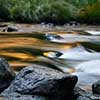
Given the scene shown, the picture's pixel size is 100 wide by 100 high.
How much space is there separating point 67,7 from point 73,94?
67.3 feet

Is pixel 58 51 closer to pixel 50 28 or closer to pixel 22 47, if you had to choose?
pixel 22 47

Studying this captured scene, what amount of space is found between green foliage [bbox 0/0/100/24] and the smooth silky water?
6.23 meters

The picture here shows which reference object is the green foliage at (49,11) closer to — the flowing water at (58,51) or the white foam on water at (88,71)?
the flowing water at (58,51)

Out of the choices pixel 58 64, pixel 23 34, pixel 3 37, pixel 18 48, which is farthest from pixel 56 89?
pixel 23 34

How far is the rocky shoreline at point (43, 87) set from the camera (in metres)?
7.32

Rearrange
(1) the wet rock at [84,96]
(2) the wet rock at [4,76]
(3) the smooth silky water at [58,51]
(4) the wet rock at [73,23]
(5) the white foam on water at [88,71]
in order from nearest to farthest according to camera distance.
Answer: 1. (1) the wet rock at [84,96]
2. (2) the wet rock at [4,76]
3. (5) the white foam on water at [88,71]
4. (3) the smooth silky water at [58,51]
5. (4) the wet rock at [73,23]

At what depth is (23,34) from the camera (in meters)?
20.4

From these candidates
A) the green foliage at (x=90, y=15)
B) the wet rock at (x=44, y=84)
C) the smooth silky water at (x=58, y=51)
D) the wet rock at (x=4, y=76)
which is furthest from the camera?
the green foliage at (x=90, y=15)

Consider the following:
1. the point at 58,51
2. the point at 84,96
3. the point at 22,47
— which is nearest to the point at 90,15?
the point at 22,47

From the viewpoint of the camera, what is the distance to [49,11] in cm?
2773

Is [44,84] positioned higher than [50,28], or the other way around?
[44,84]

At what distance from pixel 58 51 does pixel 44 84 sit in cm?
779

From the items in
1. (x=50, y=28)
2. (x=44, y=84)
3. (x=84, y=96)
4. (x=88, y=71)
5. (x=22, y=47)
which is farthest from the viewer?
(x=50, y=28)

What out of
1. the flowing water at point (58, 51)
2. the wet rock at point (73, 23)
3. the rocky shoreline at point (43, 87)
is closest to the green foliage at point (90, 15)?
the wet rock at point (73, 23)
